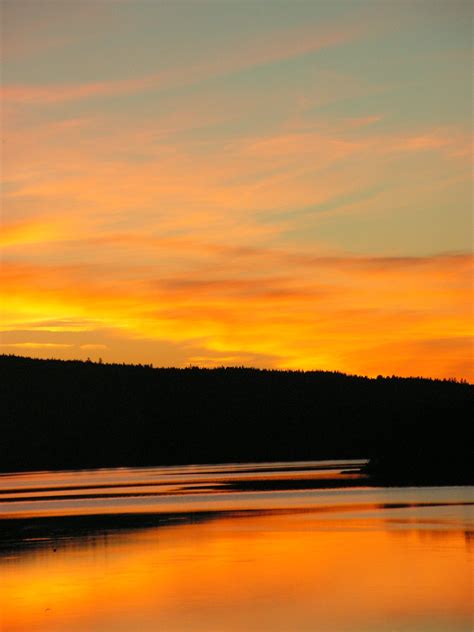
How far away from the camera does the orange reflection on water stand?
2481cm

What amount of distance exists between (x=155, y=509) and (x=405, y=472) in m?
19.6

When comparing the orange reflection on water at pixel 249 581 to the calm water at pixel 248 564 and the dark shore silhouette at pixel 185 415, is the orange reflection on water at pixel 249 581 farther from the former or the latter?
the dark shore silhouette at pixel 185 415

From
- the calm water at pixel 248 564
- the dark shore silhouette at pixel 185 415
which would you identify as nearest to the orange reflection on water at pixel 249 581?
the calm water at pixel 248 564

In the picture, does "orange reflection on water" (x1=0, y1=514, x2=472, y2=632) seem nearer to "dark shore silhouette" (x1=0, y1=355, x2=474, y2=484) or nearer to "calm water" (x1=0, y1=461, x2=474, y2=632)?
"calm water" (x1=0, y1=461, x2=474, y2=632)

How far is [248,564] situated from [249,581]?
307cm

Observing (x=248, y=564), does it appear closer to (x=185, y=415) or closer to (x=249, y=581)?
(x=249, y=581)

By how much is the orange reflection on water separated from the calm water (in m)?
0.04

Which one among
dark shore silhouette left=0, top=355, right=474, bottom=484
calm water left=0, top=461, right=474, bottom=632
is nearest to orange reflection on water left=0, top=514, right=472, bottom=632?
calm water left=0, top=461, right=474, bottom=632

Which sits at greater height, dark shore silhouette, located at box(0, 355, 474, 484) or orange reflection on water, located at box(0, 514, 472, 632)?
dark shore silhouette, located at box(0, 355, 474, 484)

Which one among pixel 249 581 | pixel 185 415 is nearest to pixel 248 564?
pixel 249 581

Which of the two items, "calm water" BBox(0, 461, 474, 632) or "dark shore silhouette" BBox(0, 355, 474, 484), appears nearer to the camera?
"calm water" BBox(0, 461, 474, 632)

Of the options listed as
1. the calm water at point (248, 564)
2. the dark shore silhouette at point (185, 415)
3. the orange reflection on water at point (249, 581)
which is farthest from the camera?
the dark shore silhouette at point (185, 415)

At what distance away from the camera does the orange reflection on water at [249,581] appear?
977 inches

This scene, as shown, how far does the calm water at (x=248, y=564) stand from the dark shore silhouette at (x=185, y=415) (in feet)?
263
